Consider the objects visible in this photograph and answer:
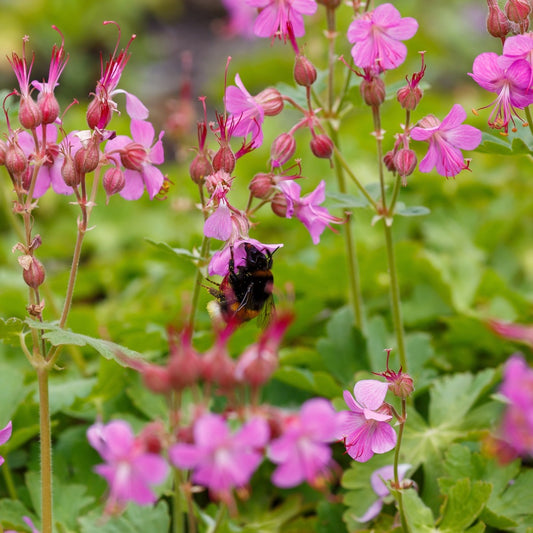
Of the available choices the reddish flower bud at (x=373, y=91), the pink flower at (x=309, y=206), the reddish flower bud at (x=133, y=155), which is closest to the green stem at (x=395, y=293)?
the pink flower at (x=309, y=206)

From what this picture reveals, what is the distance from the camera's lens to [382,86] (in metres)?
1.43

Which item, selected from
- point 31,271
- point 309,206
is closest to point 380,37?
point 309,206

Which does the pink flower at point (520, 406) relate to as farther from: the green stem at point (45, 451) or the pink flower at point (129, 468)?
the green stem at point (45, 451)

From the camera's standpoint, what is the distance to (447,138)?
1409 mm

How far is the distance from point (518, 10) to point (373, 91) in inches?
11.1

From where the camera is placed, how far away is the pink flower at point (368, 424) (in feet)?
4.03

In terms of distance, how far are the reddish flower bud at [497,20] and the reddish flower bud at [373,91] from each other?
0.72ft

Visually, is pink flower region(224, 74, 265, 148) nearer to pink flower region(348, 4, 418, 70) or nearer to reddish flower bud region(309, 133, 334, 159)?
reddish flower bud region(309, 133, 334, 159)

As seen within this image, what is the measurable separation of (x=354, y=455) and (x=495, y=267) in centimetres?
149

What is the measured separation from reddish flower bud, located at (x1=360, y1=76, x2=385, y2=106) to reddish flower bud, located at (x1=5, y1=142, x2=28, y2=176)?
2.05 ft

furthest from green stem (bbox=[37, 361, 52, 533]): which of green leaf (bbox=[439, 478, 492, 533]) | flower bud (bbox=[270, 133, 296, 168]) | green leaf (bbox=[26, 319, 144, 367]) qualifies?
green leaf (bbox=[439, 478, 492, 533])

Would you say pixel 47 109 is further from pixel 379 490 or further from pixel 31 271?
pixel 379 490

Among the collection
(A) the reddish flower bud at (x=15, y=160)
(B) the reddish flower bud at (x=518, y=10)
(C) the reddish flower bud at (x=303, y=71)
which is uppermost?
(B) the reddish flower bud at (x=518, y=10)

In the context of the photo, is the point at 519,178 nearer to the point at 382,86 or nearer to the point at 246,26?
the point at 246,26
